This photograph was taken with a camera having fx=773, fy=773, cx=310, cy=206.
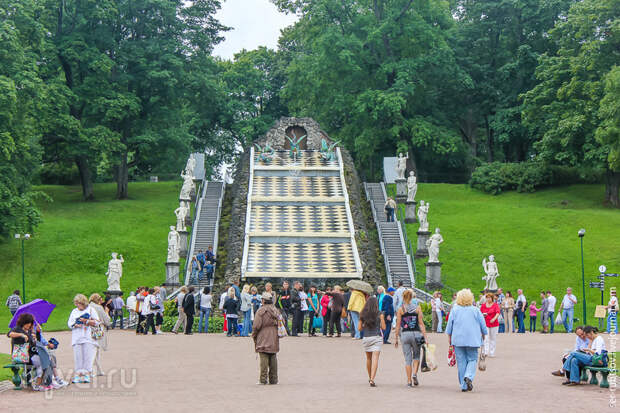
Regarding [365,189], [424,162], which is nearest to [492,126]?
[424,162]

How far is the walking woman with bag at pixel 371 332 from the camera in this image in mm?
13490

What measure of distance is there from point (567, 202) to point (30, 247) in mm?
31325

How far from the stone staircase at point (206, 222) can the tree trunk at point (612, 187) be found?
76.6ft

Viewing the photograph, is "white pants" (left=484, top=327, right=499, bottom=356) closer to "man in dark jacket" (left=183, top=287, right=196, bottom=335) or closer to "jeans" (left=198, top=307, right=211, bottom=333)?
"man in dark jacket" (left=183, top=287, right=196, bottom=335)

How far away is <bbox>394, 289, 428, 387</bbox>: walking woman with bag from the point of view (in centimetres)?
1339

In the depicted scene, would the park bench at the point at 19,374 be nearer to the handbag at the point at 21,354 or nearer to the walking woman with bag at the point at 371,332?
the handbag at the point at 21,354

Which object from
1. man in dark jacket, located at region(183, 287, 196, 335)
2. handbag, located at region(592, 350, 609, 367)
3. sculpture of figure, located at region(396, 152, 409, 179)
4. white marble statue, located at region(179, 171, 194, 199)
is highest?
sculpture of figure, located at region(396, 152, 409, 179)

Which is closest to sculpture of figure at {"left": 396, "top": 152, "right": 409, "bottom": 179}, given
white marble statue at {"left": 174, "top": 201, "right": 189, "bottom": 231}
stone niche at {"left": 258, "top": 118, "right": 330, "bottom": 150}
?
stone niche at {"left": 258, "top": 118, "right": 330, "bottom": 150}

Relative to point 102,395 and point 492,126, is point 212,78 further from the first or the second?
point 102,395

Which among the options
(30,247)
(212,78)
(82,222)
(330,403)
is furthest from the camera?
(212,78)

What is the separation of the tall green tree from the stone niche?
13913 millimetres

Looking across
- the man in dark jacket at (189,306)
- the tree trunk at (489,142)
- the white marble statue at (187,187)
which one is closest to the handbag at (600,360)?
the man in dark jacket at (189,306)

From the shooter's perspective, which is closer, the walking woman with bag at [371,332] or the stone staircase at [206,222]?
the walking woman with bag at [371,332]

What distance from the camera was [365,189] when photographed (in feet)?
149
